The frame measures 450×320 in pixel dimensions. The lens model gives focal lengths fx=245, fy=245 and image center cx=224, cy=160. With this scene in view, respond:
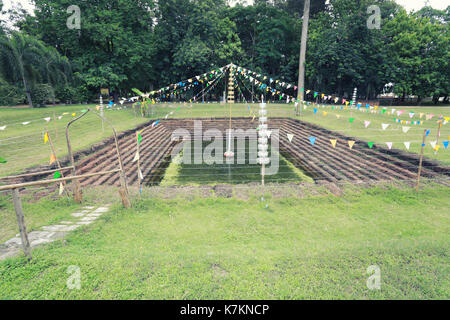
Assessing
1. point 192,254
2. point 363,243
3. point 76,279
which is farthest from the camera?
point 363,243

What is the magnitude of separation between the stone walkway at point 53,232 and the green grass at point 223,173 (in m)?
3.40

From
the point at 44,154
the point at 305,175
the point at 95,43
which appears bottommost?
the point at 305,175

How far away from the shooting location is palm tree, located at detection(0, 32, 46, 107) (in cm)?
1934

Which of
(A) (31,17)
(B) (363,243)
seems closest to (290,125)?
(B) (363,243)

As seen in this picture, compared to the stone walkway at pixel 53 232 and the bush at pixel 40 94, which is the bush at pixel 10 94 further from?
the stone walkway at pixel 53 232

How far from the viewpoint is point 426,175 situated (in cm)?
806

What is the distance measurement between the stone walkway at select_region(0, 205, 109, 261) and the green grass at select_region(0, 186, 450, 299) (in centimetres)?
27

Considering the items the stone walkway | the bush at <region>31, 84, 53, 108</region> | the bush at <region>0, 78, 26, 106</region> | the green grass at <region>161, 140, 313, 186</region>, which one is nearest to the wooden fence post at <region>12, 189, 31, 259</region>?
the stone walkway

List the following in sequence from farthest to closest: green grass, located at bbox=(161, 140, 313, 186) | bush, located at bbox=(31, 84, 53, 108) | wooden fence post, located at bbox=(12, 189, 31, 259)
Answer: bush, located at bbox=(31, 84, 53, 108) < green grass, located at bbox=(161, 140, 313, 186) < wooden fence post, located at bbox=(12, 189, 31, 259)

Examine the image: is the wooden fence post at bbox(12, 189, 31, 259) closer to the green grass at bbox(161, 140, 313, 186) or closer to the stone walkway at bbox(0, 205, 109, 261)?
the stone walkway at bbox(0, 205, 109, 261)

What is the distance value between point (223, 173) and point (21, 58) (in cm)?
2157

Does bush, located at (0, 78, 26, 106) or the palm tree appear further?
bush, located at (0, 78, 26, 106)

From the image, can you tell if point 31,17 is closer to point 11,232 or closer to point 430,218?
point 11,232

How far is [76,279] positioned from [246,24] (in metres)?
40.8
